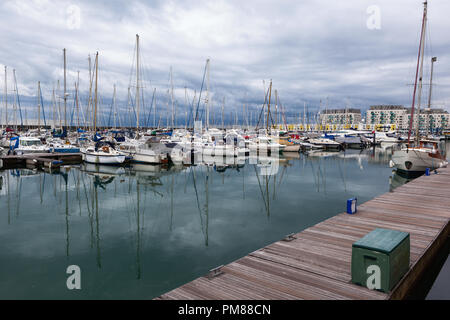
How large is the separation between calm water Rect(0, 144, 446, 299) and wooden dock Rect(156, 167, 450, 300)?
85.9 inches

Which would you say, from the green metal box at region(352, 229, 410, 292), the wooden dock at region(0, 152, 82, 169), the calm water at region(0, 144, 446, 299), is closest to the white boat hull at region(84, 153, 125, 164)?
the wooden dock at region(0, 152, 82, 169)

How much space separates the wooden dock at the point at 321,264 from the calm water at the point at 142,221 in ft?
7.16

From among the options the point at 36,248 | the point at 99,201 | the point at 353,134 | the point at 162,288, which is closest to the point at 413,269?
the point at 162,288

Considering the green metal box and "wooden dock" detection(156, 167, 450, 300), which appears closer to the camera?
the green metal box

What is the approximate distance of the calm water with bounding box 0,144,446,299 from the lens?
9.39 m

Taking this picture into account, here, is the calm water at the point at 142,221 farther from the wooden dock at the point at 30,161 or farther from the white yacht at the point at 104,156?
the white yacht at the point at 104,156

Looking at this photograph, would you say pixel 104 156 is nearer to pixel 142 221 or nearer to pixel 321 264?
pixel 142 221

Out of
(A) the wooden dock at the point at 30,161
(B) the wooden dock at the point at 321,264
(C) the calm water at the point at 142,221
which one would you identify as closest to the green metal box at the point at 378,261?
(B) the wooden dock at the point at 321,264

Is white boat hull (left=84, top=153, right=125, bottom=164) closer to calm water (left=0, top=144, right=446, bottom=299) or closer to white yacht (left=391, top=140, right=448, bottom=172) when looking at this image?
calm water (left=0, top=144, right=446, bottom=299)

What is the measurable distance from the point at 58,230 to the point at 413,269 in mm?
13728

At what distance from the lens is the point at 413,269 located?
7680 millimetres

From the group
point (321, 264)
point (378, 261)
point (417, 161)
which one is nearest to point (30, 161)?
point (321, 264)
